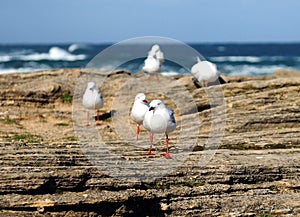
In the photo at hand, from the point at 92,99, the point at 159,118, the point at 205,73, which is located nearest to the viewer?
the point at 159,118

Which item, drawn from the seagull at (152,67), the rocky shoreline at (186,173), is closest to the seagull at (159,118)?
the rocky shoreline at (186,173)

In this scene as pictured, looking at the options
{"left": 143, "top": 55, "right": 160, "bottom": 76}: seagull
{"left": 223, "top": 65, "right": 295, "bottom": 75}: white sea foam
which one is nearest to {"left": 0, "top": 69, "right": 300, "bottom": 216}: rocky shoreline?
{"left": 143, "top": 55, "right": 160, "bottom": 76}: seagull

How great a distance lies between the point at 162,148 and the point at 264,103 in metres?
5.33

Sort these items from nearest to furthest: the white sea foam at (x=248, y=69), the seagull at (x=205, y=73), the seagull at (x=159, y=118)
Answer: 1. the seagull at (x=159, y=118)
2. the seagull at (x=205, y=73)
3. the white sea foam at (x=248, y=69)

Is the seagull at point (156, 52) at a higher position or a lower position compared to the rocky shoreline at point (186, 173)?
higher

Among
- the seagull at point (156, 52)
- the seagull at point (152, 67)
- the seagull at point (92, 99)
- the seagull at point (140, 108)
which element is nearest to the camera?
the seagull at point (140, 108)

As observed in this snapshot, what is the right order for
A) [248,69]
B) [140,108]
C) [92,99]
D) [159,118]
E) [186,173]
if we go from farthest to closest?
[248,69]
[92,99]
[140,108]
[159,118]
[186,173]

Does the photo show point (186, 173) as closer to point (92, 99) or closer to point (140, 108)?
point (140, 108)

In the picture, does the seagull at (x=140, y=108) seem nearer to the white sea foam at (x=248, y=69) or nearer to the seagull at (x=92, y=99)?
the seagull at (x=92, y=99)

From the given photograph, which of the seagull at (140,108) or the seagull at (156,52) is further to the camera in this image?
the seagull at (156,52)

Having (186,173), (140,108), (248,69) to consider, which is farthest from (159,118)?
(248,69)

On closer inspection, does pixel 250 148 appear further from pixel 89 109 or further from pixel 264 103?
pixel 89 109

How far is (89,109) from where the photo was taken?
56.9 ft

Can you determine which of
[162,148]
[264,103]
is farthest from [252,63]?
[162,148]
